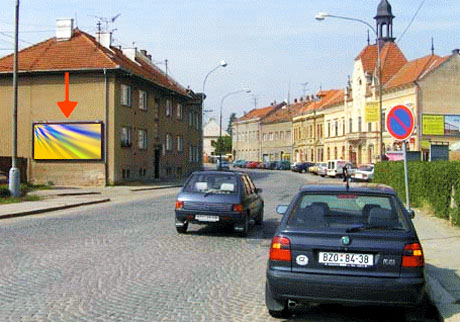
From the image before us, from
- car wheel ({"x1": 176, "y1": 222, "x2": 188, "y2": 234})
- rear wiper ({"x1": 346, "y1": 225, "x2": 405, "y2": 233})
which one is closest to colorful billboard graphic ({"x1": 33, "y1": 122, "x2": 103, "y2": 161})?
car wheel ({"x1": 176, "y1": 222, "x2": 188, "y2": 234})

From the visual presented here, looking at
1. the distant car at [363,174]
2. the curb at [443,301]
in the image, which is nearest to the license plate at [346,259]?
the curb at [443,301]

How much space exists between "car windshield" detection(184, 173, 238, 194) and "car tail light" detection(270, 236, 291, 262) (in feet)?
25.8

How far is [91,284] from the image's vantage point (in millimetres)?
8328

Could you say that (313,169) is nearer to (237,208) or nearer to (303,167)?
(303,167)

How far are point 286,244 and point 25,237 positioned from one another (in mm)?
8588

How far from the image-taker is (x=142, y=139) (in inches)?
1702

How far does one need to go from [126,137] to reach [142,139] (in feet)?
10.8

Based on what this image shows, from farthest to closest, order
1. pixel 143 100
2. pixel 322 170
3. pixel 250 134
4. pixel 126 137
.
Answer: pixel 250 134 → pixel 322 170 → pixel 143 100 → pixel 126 137

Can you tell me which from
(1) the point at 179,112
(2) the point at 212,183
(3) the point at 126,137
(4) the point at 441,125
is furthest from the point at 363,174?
(2) the point at 212,183

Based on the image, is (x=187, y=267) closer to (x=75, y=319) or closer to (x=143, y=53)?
(x=75, y=319)

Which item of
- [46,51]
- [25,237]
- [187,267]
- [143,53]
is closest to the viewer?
[187,267]

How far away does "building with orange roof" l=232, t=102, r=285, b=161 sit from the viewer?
114m

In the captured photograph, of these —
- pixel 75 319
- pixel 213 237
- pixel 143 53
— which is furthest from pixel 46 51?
pixel 75 319

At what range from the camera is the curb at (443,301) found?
6509mm
